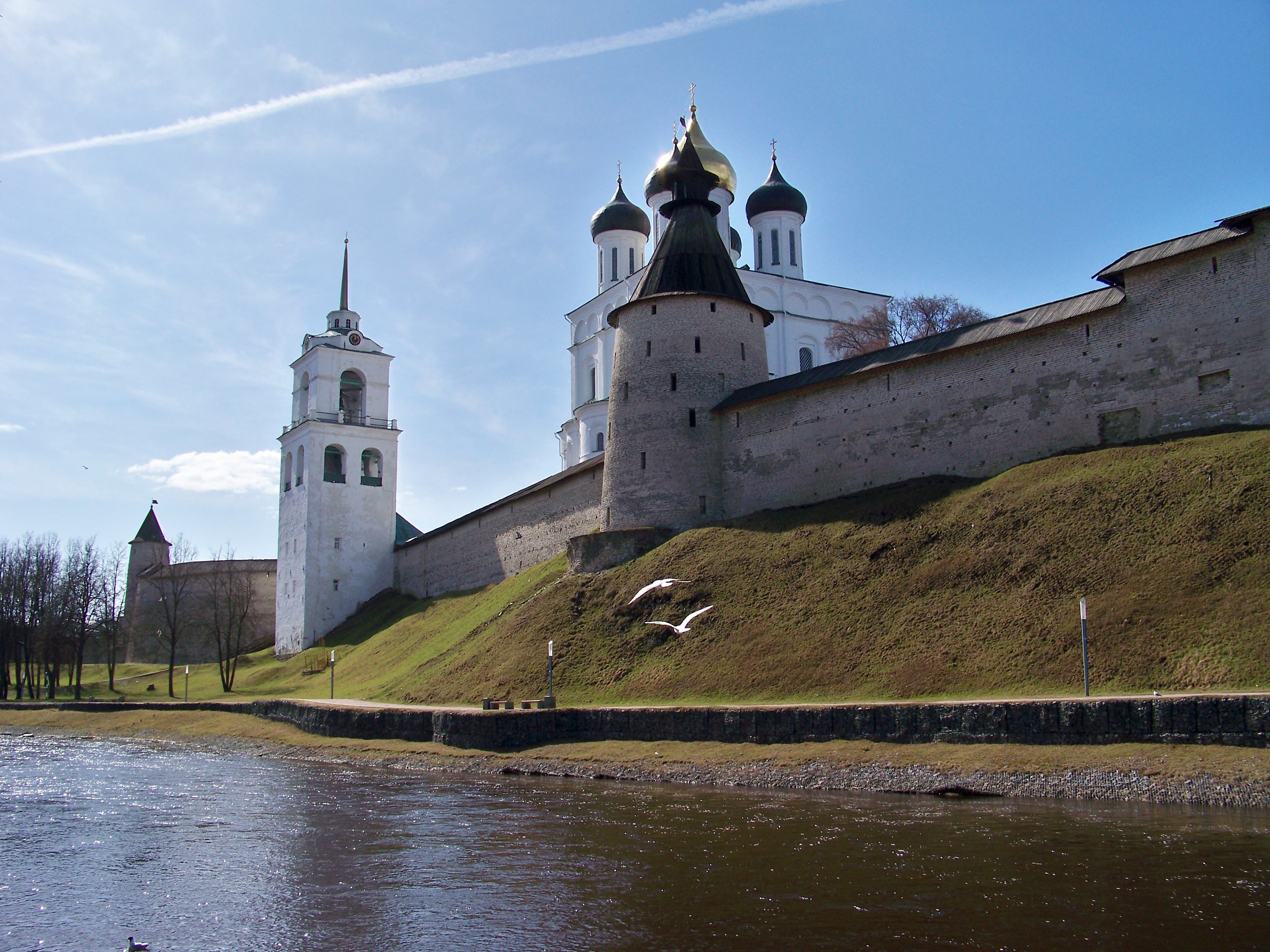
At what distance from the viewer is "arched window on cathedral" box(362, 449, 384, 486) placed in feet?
172

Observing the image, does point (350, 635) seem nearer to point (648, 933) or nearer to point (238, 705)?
point (238, 705)

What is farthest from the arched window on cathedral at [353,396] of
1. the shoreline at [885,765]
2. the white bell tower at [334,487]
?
the shoreline at [885,765]

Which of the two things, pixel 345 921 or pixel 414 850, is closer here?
pixel 345 921

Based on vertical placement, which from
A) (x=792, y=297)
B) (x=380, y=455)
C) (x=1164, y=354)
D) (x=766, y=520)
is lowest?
(x=766, y=520)

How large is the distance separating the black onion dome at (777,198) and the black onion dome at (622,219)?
5181mm

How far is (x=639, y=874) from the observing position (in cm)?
1048

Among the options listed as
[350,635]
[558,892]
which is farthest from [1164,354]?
[350,635]

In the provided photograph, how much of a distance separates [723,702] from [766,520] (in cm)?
793

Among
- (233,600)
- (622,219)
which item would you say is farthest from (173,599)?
(622,219)

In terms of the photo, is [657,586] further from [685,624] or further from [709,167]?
[709,167]

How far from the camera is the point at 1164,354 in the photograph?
21.2m

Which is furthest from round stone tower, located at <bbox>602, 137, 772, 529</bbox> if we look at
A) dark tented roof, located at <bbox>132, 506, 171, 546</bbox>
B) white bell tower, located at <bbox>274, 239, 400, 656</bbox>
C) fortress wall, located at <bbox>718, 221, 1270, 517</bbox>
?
dark tented roof, located at <bbox>132, 506, 171, 546</bbox>

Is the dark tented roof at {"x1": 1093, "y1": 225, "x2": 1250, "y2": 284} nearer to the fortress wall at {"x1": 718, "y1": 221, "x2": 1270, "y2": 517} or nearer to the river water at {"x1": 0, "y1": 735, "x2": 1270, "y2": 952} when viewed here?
the fortress wall at {"x1": 718, "y1": 221, "x2": 1270, "y2": 517}

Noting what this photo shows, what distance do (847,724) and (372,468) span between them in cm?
4071
